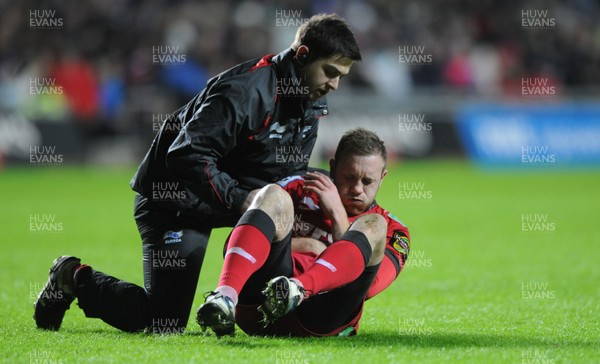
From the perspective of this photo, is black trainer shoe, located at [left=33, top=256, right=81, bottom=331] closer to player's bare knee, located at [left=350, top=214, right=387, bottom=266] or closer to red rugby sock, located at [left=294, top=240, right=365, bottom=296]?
red rugby sock, located at [left=294, top=240, right=365, bottom=296]

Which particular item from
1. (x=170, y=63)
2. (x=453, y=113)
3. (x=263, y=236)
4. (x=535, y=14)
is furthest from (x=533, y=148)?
(x=263, y=236)

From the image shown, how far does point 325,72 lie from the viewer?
5.15 m

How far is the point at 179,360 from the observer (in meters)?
4.36

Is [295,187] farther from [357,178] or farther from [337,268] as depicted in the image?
[337,268]

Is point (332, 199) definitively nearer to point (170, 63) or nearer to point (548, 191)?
point (548, 191)

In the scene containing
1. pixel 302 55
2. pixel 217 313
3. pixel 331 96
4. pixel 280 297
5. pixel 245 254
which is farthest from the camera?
pixel 331 96

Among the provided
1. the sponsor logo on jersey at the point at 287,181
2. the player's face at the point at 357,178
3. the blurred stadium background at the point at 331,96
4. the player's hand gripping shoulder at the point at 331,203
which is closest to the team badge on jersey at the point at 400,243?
the player's face at the point at 357,178

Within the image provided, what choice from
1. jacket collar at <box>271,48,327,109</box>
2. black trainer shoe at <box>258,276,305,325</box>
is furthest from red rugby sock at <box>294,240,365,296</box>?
jacket collar at <box>271,48,327,109</box>

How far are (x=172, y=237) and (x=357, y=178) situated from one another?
3.97ft

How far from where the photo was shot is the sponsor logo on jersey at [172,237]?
219 inches

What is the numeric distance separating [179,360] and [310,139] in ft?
6.62

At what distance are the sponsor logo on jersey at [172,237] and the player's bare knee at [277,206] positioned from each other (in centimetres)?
102

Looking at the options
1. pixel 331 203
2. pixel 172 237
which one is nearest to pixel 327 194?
pixel 331 203

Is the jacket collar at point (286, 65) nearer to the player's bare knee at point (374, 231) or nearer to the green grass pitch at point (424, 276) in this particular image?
the player's bare knee at point (374, 231)
